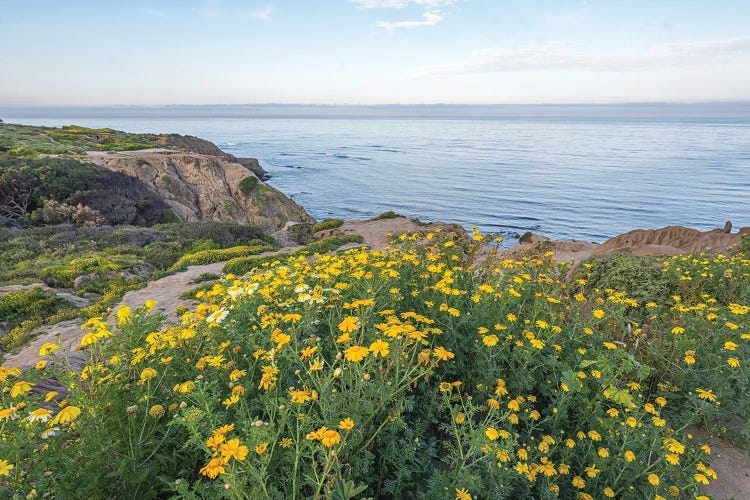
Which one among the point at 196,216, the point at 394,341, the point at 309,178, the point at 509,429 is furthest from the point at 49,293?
the point at 309,178

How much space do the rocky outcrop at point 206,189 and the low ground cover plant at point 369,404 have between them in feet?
81.9

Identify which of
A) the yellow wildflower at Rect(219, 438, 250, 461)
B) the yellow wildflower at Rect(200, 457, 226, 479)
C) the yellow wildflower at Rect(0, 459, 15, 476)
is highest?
the yellow wildflower at Rect(219, 438, 250, 461)

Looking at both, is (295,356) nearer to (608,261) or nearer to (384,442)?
(384,442)

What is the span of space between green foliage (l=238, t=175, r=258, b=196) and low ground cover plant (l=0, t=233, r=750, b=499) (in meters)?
27.5

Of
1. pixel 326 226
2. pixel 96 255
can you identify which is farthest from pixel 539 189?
pixel 96 255

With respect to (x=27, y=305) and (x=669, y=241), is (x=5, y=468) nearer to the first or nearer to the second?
(x=27, y=305)

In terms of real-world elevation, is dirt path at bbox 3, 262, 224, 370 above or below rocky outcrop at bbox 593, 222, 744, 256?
below

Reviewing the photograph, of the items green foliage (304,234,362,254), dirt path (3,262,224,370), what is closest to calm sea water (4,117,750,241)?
green foliage (304,234,362,254)

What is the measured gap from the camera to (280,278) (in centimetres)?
571

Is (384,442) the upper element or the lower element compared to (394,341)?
lower

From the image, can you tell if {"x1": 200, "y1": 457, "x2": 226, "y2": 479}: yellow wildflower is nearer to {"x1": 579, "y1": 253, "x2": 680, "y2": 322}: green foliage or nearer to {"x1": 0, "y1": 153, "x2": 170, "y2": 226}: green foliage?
{"x1": 579, "y1": 253, "x2": 680, "y2": 322}: green foliage

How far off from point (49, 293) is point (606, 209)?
4311 centimetres

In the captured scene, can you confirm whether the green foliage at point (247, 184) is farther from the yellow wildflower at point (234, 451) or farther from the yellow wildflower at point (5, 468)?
the yellow wildflower at point (234, 451)

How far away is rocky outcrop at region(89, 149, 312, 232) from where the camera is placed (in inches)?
1171
